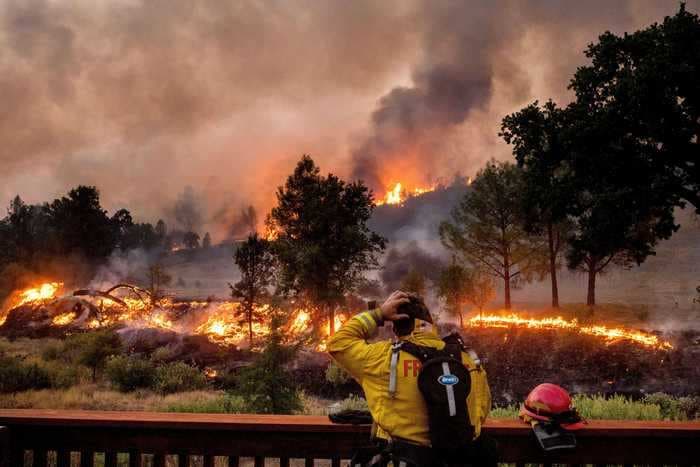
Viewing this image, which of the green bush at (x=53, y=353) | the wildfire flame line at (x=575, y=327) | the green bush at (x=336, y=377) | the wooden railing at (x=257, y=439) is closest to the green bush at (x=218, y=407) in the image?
the green bush at (x=336, y=377)

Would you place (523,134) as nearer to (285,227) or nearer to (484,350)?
(484,350)

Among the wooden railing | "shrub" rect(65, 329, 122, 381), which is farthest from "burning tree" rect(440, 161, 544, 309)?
the wooden railing

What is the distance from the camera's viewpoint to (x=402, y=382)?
9.89ft

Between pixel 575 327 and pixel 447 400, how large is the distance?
34.0 metres

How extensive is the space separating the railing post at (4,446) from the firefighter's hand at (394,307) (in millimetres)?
2814

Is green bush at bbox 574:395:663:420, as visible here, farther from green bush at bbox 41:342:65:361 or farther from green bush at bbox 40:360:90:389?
green bush at bbox 41:342:65:361

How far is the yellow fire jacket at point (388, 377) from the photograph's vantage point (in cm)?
301

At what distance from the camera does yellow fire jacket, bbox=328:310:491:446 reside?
3.01 m

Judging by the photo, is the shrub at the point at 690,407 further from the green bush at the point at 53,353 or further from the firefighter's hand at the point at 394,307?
the green bush at the point at 53,353

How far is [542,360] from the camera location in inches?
1104

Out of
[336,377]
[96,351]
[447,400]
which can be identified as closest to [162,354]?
[96,351]

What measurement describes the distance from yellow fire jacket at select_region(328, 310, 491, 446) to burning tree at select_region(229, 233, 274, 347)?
127ft

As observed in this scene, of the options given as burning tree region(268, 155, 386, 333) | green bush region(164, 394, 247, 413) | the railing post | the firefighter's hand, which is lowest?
green bush region(164, 394, 247, 413)

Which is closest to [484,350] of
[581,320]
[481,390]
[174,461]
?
[581,320]
